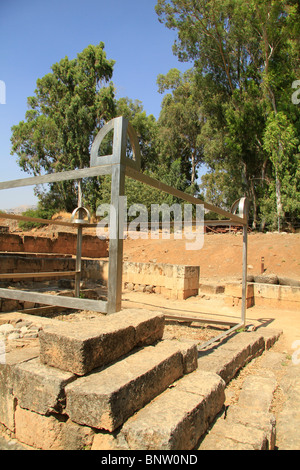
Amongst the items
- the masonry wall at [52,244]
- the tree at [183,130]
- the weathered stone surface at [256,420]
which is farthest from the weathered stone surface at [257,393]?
the tree at [183,130]

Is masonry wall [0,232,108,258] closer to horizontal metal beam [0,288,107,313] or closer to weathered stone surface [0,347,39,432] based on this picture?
horizontal metal beam [0,288,107,313]

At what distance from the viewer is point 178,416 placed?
6.15 feet

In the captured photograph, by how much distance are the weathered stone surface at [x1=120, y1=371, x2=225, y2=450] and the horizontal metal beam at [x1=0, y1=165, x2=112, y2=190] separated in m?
1.54

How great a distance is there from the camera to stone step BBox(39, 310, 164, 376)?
197 centimetres

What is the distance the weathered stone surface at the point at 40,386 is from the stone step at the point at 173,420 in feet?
1.09

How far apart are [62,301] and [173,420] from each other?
1.19 meters

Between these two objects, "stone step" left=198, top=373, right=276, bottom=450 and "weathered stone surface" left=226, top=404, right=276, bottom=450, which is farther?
"weathered stone surface" left=226, top=404, right=276, bottom=450

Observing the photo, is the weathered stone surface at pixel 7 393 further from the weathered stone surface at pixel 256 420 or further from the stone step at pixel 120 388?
the weathered stone surface at pixel 256 420

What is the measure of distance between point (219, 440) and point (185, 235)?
20.2 metres

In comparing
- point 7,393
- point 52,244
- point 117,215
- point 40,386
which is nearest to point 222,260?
point 52,244

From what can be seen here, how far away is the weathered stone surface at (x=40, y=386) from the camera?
76.0 inches

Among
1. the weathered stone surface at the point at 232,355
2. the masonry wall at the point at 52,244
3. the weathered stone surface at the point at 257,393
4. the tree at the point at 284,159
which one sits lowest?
the weathered stone surface at the point at 257,393

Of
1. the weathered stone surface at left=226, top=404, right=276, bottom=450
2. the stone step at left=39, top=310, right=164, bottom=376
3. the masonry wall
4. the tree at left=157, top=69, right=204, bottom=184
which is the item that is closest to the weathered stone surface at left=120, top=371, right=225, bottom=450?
the weathered stone surface at left=226, top=404, right=276, bottom=450
